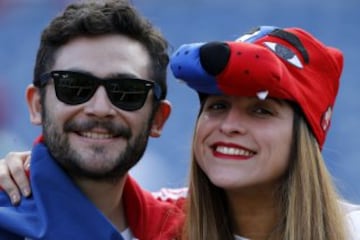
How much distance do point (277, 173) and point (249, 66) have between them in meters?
0.36

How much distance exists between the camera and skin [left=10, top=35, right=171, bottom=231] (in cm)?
254

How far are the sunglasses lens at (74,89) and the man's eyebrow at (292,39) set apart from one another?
1.94 feet

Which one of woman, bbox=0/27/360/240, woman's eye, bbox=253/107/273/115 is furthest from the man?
woman's eye, bbox=253/107/273/115

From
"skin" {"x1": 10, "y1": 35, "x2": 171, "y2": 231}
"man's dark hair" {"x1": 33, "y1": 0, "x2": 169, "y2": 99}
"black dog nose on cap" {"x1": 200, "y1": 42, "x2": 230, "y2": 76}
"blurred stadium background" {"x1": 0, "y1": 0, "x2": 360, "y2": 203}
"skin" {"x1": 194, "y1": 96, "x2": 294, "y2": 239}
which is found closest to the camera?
"black dog nose on cap" {"x1": 200, "y1": 42, "x2": 230, "y2": 76}

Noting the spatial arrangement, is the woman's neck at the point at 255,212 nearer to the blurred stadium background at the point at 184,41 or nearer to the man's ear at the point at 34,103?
the man's ear at the point at 34,103

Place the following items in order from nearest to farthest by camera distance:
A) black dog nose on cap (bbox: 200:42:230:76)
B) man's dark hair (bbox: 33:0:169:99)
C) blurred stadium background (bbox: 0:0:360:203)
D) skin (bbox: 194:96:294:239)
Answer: black dog nose on cap (bbox: 200:42:230:76) → skin (bbox: 194:96:294:239) → man's dark hair (bbox: 33:0:169:99) → blurred stadium background (bbox: 0:0:360:203)

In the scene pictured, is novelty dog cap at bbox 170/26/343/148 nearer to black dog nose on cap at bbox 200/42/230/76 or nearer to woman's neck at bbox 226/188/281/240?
black dog nose on cap at bbox 200/42/230/76

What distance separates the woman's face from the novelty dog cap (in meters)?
0.06

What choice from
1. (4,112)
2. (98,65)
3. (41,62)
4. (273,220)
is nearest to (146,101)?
(98,65)

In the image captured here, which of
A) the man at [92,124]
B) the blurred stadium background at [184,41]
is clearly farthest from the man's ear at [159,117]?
the blurred stadium background at [184,41]

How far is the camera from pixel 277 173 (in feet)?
8.12

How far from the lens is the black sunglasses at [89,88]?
8.39 ft

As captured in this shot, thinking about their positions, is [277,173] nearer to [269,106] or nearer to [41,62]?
[269,106]

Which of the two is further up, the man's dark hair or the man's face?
the man's dark hair
